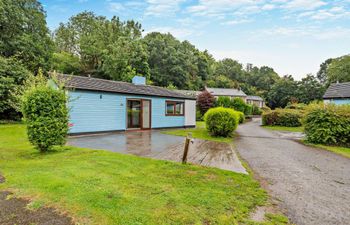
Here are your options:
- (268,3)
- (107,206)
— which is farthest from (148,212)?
(268,3)

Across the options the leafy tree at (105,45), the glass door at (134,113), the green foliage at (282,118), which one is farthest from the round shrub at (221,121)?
the leafy tree at (105,45)

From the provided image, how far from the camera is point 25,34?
18.5 metres

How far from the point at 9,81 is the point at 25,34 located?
6.73m

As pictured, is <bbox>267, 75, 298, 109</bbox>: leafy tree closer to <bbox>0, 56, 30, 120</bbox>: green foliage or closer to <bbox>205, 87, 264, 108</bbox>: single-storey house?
<bbox>205, 87, 264, 108</bbox>: single-storey house

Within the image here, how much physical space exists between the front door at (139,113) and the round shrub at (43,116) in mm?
6786

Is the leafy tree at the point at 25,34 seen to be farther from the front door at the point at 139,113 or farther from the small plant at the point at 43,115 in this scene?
the small plant at the point at 43,115

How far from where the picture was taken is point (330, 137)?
9461 millimetres

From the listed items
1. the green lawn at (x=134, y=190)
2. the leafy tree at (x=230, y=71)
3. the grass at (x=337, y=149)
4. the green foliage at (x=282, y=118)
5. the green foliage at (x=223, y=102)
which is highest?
the leafy tree at (x=230, y=71)

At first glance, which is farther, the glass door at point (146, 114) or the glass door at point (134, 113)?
the glass door at point (146, 114)

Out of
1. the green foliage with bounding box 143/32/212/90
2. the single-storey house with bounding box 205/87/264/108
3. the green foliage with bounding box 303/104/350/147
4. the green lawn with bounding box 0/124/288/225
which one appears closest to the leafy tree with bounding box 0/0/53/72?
the green lawn with bounding box 0/124/288/225

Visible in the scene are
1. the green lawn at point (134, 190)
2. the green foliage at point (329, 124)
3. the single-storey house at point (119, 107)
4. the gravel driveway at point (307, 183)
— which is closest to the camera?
the green lawn at point (134, 190)

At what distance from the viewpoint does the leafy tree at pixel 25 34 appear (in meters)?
17.7

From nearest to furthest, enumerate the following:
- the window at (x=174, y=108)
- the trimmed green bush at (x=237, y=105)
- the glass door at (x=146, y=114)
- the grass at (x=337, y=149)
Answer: the grass at (x=337, y=149), the glass door at (x=146, y=114), the window at (x=174, y=108), the trimmed green bush at (x=237, y=105)

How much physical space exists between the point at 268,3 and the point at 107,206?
12.8 m
